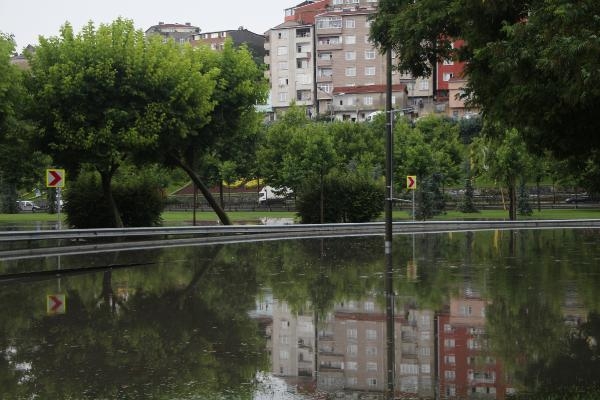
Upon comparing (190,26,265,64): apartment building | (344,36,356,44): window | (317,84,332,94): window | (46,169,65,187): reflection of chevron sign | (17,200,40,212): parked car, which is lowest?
(17,200,40,212): parked car

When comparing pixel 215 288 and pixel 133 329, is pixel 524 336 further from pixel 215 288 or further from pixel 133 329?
pixel 215 288

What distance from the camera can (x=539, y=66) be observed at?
10.4m

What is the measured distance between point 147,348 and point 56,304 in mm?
4926

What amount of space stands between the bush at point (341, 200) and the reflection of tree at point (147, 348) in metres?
28.2

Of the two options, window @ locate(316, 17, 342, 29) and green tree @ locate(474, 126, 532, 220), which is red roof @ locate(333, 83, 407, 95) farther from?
green tree @ locate(474, 126, 532, 220)

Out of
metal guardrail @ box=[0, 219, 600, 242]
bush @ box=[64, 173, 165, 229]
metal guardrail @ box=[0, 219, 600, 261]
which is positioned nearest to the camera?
metal guardrail @ box=[0, 219, 600, 261]

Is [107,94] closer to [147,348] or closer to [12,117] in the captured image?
[12,117]

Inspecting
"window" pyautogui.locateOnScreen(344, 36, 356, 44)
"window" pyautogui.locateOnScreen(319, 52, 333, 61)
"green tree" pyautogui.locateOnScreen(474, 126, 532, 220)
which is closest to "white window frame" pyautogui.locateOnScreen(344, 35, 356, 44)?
"window" pyautogui.locateOnScreen(344, 36, 356, 44)

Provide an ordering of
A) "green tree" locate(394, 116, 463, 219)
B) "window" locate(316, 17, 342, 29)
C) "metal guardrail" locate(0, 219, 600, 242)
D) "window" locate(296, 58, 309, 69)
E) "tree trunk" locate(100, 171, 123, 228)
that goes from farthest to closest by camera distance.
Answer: "window" locate(296, 58, 309, 69) → "window" locate(316, 17, 342, 29) → "green tree" locate(394, 116, 463, 219) → "tree trunk" locate(100, 171, 123, 228) → "metal guardrail" locate(0, 219, 600, 242)

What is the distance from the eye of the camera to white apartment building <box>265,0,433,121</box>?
12388 centimetres

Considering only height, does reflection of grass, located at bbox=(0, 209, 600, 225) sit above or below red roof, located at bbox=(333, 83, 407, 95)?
below

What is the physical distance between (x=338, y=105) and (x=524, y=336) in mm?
114962

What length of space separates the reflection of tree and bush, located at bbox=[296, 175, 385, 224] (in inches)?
1112

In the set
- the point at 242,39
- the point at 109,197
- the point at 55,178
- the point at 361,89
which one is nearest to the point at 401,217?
the point at 109,197
